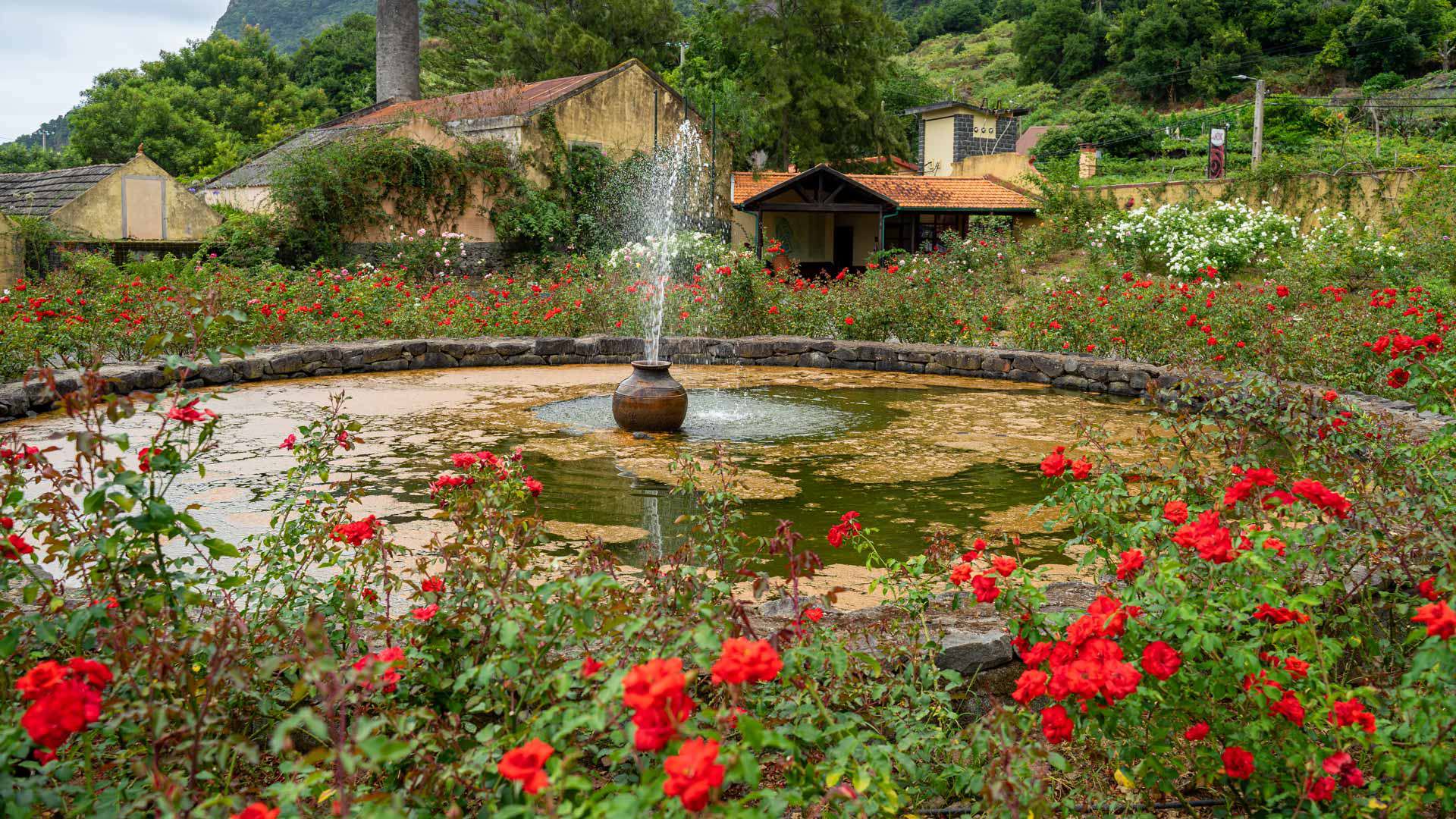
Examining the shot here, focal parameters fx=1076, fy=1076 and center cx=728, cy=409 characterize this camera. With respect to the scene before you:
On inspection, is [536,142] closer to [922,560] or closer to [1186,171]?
[922,560]

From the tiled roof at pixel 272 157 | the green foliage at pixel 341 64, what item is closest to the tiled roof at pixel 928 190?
the tiled roof at pixel 272 157

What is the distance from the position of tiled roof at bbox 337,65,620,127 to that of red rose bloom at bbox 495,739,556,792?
21.0 m

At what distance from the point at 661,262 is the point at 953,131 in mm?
25892

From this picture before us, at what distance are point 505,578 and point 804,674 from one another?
65 cm

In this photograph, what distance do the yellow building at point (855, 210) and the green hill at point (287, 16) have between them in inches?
2626

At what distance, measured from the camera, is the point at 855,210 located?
24.0 meters

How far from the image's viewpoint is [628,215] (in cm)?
2272

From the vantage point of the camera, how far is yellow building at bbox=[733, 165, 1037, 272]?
24.0 metres

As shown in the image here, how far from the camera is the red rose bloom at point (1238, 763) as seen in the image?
191 centimetres

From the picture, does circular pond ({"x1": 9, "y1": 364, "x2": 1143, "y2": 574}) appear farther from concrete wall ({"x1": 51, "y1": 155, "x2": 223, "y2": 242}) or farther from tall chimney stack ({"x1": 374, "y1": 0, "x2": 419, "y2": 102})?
tall chimney stack ({"x1": 374, "y1": 0, "x2": 419, "y2": 102})

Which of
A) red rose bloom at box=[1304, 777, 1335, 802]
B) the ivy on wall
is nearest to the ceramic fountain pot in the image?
red rose bloom at box=[1304, 777, 1335, 802]

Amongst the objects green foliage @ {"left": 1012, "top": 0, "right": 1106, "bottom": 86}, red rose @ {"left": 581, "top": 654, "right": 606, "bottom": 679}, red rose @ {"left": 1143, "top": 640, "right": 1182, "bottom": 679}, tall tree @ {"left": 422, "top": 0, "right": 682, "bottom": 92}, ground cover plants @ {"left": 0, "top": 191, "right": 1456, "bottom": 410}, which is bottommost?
red rose @ {"left": 1143, "top": 640, "right": 1182, "bottom": 679}

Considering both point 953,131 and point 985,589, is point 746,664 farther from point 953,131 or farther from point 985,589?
point 953,131

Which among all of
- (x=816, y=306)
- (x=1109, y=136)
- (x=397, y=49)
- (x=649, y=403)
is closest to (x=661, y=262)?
(x=816, y=306)
